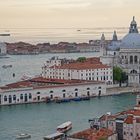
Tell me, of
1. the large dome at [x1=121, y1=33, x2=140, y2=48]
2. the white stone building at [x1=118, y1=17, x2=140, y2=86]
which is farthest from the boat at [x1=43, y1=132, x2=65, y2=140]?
the large dome at [x1=121, y1=33, x2=140, y2=48]

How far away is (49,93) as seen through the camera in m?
15.1

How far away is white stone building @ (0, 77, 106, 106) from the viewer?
1436 cm

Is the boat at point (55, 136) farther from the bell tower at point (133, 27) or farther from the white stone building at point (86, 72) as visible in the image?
the bell tower at point (133, 27)

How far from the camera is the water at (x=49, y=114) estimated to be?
10.5 m

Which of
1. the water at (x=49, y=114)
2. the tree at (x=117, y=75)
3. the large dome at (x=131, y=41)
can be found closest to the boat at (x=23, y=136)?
the water at (x=49, y=114)

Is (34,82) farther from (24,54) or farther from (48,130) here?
(24,54)

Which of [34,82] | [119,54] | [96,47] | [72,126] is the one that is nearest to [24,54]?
[96,47]

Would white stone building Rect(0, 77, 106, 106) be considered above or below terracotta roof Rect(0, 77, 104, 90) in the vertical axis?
below

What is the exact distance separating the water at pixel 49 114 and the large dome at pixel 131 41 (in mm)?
5372

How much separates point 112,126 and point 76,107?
161 inches

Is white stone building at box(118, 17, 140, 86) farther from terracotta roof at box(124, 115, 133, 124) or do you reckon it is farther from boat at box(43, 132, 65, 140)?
terracotta roof at box(124, 115, 133, 124)

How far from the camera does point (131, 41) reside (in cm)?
2105

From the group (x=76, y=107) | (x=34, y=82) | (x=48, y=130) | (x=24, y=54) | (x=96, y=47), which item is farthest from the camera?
(x=96, y=47)

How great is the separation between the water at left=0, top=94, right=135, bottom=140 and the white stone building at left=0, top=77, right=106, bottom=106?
459mm
